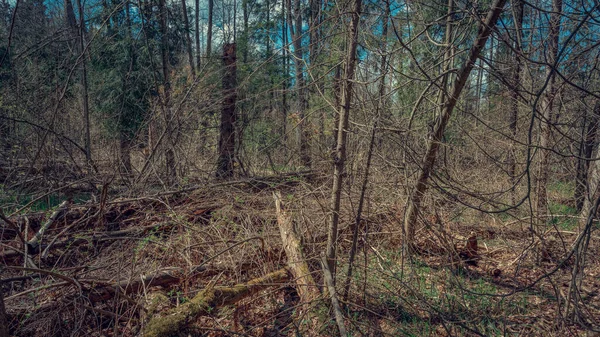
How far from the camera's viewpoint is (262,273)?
13.2 feet

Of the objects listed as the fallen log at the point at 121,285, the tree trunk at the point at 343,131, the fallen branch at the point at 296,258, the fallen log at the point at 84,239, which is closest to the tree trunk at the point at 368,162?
the tree trunk at the point at 343,131

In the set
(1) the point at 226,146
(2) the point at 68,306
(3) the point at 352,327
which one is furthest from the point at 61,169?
A: (3) the point at 352,327

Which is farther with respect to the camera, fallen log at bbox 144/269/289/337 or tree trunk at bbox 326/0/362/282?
tree trunk at bbox 326/0/362/282

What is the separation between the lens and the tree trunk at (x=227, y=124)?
25.8ft

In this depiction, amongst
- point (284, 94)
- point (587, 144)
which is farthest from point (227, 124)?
point (587, 144)

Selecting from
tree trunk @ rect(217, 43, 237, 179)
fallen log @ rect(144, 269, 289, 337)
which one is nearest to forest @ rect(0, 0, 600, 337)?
fallen log @ rect(144, 269, 289, 337)

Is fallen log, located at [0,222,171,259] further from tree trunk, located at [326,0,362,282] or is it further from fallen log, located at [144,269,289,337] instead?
tree trunk, located at [326,0,362,282]

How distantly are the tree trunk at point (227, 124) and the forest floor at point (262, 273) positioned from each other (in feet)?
6.13

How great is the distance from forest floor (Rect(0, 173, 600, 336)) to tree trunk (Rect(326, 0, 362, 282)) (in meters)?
0.31

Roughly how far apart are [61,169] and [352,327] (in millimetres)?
6527

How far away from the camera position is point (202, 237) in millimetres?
4652

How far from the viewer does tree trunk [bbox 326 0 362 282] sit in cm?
305

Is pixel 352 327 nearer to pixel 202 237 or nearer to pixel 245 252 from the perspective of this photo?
pixel 245 252

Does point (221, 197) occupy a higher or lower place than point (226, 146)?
lower
